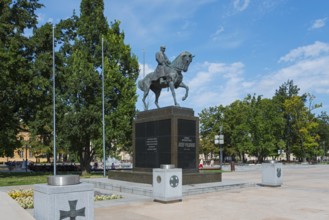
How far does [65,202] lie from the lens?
6781 mm

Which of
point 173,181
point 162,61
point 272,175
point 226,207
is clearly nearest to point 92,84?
point 162,61

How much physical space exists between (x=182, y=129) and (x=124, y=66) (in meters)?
20.0

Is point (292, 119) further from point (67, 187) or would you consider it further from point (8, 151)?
point (67, 187)

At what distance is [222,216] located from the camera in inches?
393

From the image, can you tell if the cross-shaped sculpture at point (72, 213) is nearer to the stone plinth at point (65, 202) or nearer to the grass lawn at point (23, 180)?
the stone plinth at point (65, 202)

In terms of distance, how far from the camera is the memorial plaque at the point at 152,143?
57.4 ft

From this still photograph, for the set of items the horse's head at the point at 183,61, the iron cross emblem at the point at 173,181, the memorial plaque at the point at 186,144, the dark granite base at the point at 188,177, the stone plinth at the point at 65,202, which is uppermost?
the horse's head at the point at 183,61

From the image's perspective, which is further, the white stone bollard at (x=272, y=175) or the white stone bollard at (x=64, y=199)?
the white stone bollard at (x=272, y=175)

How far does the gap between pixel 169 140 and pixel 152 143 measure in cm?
154

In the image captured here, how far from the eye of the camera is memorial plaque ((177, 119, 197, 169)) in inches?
679

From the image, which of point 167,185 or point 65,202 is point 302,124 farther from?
point 65,202

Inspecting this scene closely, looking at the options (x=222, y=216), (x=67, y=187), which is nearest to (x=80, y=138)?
(x=222, y=216)

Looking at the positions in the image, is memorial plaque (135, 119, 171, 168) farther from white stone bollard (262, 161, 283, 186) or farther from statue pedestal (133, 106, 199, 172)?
white stone bollard (262, 161, 283, 186)

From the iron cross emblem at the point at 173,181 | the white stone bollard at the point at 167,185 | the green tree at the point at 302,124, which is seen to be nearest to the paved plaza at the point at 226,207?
the white stone bollard at the point at 167,185
